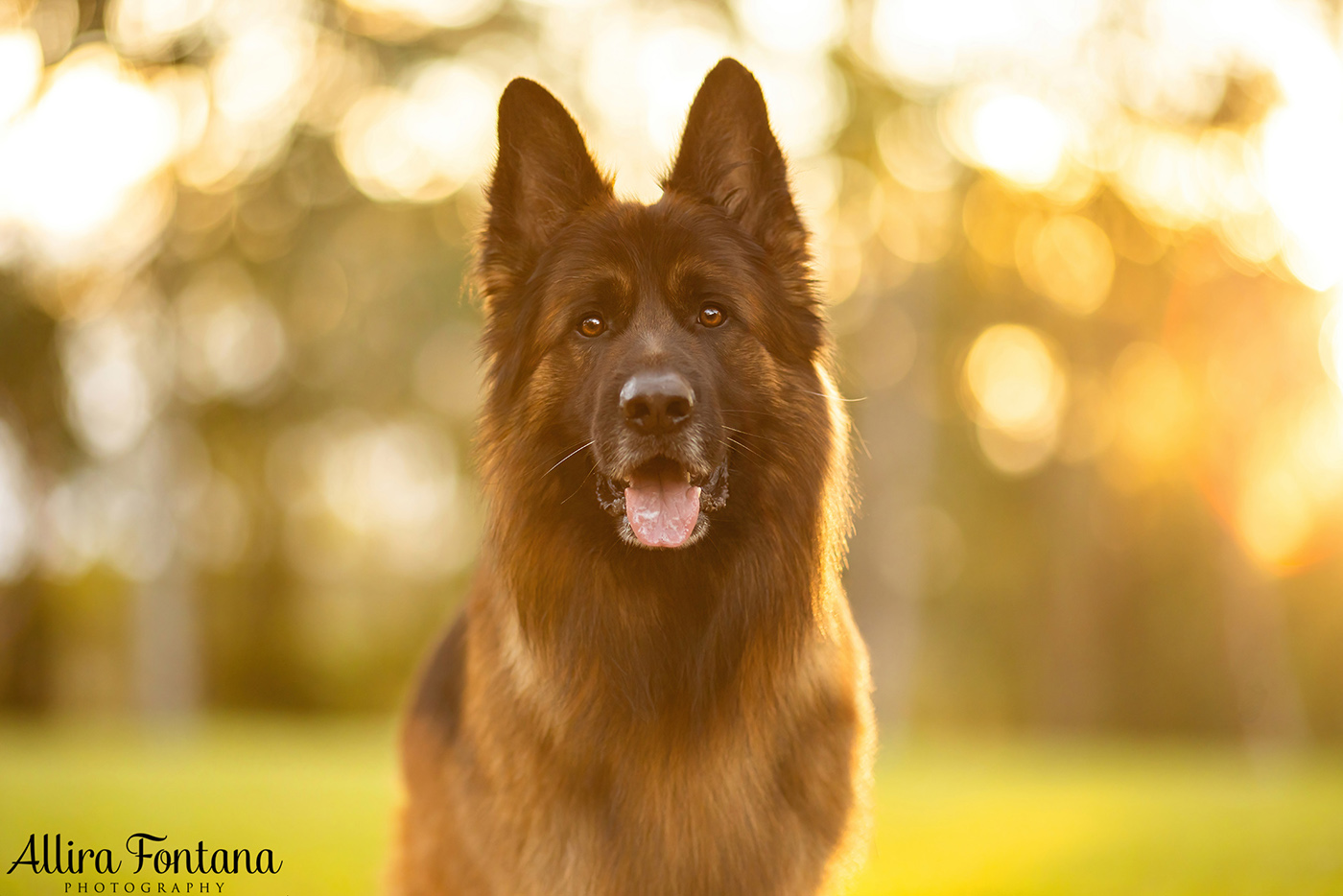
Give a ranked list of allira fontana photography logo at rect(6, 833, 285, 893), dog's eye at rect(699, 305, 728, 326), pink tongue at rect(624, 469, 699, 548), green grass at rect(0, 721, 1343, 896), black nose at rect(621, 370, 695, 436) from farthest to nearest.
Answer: green grass at rect(0, 721, 1343, 896) < allira fontana photography logo at rect(6, 833, 285, 893) < dog's eye at rect(699, 305, 728, 326) < pink tongue at rect(624, 469, 699, 548) < black nose at rect(621, 370, 695, 436)

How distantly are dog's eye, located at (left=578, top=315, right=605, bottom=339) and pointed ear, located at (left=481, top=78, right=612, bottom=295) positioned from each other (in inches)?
15.0

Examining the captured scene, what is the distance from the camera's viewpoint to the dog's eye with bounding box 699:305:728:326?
145 inches

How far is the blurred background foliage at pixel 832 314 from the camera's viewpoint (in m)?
15.0

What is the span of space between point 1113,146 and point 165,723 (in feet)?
55.6

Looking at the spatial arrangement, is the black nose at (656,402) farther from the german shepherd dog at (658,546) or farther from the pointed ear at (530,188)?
the pointed ear at (530,188)

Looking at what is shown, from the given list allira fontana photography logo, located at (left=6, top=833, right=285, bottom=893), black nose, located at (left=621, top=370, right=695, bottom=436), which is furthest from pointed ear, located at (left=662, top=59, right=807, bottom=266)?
allira fontana photography logo, located at (left=6, top=833, right=285, bottom=893)

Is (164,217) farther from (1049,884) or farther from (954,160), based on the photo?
(1049,884)

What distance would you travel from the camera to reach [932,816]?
848 cm

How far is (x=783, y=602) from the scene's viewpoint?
3621 millimetres

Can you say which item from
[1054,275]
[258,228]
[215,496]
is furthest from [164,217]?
[1054,275]

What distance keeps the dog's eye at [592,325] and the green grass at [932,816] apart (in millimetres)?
2913

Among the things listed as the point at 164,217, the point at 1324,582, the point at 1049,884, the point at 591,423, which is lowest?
the point at 1324,582

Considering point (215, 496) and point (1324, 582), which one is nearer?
point (1324, 582)

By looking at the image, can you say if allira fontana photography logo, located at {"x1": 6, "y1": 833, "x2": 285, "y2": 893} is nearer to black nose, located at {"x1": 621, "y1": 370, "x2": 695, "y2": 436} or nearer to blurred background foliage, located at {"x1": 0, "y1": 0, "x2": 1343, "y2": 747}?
black nose, located at {"x1": 621, "y1": 370, "x2": 695, "y2": 436}
